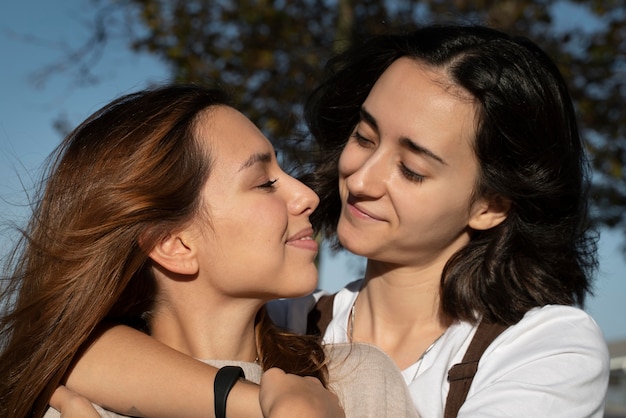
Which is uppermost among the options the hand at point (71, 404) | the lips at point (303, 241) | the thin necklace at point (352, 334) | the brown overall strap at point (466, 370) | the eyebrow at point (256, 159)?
the eyebrow at point (256, 159)

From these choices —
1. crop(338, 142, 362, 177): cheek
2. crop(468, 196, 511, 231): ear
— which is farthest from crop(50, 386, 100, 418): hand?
crop(468, 196, 511, 231): ear

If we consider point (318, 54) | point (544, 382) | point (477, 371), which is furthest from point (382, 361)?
point (318, 54)

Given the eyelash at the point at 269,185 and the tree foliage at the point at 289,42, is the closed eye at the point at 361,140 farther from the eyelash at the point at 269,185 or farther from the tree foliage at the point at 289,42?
the tree foliage at the point at 289,42

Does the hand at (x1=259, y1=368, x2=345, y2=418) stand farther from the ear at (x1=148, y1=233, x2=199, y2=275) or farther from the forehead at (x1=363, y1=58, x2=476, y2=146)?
the forehead at (x1=363, y1=58, x2=476, y2=146)

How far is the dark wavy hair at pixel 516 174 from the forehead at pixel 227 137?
79cm

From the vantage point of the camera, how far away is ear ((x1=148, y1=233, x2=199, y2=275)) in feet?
9.42

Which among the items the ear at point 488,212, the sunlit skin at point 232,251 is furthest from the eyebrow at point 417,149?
the sunlit skin at point 232,251

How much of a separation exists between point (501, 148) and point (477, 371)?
90 centimetres

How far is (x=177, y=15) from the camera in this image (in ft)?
25.7

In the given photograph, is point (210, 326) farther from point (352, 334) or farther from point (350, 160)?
point (350, 160)

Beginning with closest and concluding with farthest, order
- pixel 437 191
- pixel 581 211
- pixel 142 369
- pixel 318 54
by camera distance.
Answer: pixel 142 369, pixel 437 191, pixel 581 211, pixel 318 54

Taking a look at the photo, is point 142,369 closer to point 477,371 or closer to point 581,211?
point 477,371

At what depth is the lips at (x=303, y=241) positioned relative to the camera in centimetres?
291

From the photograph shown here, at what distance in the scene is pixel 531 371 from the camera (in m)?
2.72
